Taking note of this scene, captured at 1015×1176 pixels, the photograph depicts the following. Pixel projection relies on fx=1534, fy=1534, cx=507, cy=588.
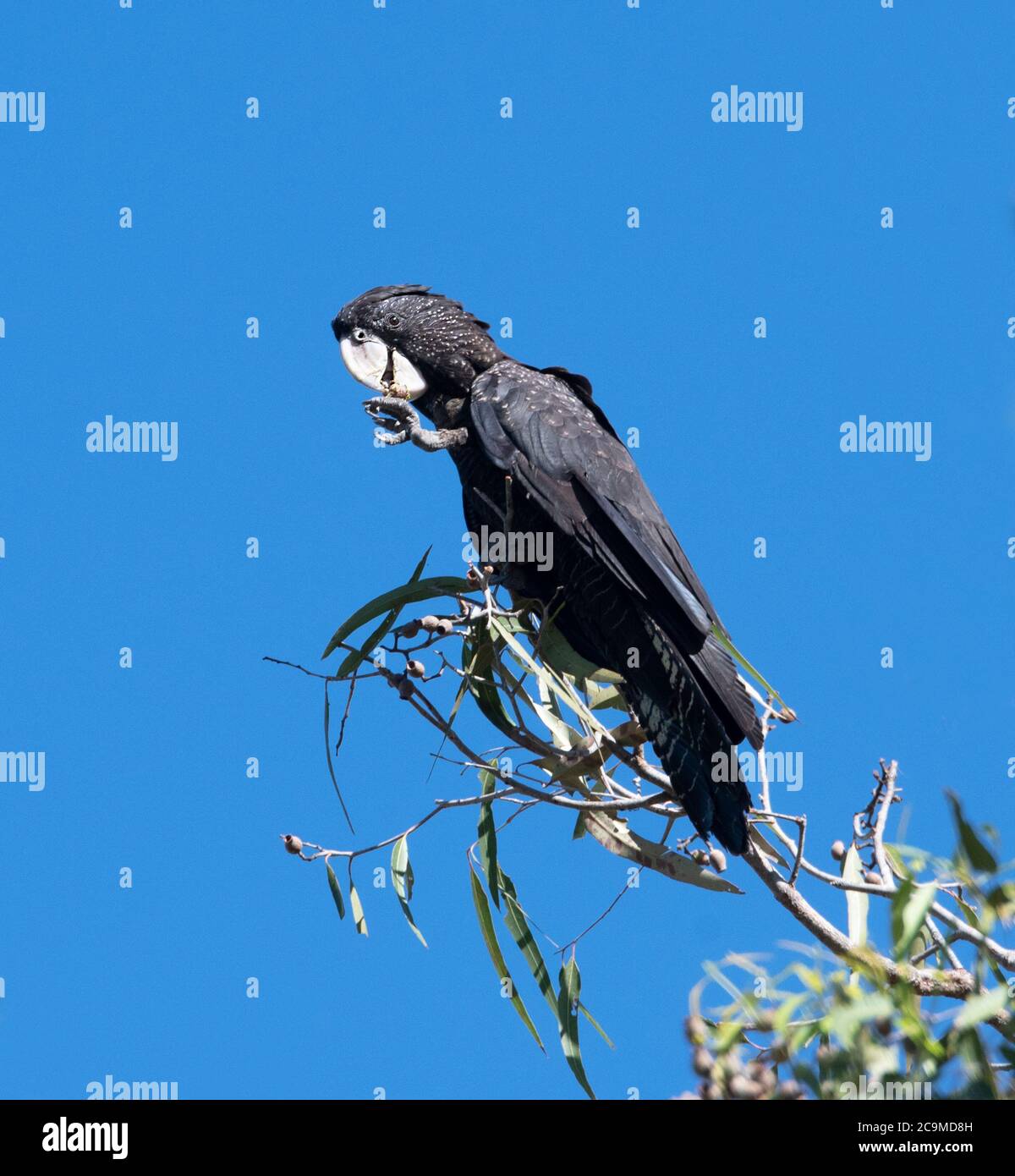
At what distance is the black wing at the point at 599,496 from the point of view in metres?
4.52

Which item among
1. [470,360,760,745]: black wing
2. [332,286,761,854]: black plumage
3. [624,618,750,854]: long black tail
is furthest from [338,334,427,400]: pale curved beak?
[624,618,750,854]: long black tail

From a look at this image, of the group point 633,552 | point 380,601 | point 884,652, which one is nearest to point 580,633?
point 633,552

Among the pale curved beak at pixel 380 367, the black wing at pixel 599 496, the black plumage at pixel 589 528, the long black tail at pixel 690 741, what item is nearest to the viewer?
the long black tail at pixel 690 741

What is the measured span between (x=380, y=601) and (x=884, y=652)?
6.57ft

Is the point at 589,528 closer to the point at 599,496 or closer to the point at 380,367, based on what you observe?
the point at 599,496

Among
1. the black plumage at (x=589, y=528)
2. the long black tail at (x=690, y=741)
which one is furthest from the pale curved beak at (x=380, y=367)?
the long black tail at (x=690, y=741)

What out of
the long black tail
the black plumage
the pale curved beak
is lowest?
the long black tail

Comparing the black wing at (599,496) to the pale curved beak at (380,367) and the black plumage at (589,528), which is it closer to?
the black plumage at (589,528)

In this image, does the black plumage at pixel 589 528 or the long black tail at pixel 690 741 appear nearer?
the long black tail at pixel 690 741

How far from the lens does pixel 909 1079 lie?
2.47 m

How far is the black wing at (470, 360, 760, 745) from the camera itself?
4.52 m

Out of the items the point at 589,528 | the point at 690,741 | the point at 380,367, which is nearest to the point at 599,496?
the point at 589,528

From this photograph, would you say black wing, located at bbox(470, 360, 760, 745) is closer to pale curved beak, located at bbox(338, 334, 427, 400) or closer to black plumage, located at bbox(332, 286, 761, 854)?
black plumage, located at bbox(332, 286, 761, 854)

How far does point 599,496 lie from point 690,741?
2.98ft
